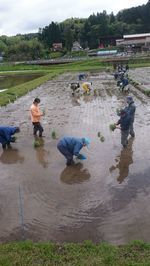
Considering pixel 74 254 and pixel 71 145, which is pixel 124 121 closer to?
pixel 71 145

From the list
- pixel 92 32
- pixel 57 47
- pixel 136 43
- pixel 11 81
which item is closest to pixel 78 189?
pixel 11 81

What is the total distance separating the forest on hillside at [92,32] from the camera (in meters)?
109

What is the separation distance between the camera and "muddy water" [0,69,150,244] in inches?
266

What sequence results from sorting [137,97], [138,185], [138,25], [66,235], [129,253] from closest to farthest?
[129,253] → [66,235] → [138,185] → [137,97] → [138,25]

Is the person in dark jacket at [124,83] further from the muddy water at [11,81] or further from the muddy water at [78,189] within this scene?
the muddy water at [11,81]

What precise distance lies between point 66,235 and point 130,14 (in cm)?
13452

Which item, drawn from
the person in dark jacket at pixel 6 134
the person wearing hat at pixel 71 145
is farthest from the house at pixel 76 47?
the person wearing hat at pixel 71 145

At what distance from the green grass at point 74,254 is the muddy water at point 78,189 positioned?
1.18 ft

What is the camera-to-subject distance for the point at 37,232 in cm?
673

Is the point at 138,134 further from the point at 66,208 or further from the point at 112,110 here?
the point at 66,208

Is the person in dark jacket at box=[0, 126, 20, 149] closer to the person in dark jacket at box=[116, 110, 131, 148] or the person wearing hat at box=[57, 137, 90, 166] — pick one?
the person wearing hat at box=[57, 137, 90, 166]

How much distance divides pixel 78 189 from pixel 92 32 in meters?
117

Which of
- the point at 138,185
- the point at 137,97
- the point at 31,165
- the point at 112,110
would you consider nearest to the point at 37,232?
the point at 138,185

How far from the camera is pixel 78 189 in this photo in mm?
8617
